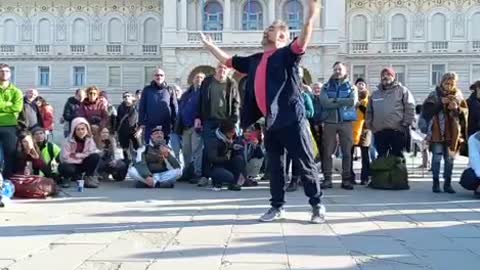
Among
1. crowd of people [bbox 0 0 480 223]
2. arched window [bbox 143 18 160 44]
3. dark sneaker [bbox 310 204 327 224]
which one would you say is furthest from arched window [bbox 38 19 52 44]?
dark sneaker [bbox 310 204 327 224]

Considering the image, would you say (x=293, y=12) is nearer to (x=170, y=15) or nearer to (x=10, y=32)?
(x=170, y=15)

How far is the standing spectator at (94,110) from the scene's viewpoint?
437 inches

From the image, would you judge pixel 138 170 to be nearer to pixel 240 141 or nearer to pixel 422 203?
pixel 240 141

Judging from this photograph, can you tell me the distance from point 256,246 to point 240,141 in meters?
4.93

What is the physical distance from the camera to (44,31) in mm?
51500

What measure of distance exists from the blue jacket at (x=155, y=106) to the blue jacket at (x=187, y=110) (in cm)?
19

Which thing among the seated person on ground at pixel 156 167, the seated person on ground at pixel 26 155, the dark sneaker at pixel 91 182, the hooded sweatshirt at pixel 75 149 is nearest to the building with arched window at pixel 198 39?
the seated person on ground at pixel 156 167

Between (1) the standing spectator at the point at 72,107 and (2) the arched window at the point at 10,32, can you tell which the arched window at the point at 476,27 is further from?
(1) the standing spectator at the point at 72,107

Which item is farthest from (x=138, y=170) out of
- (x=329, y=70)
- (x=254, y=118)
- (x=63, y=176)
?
(x=329, y=70)

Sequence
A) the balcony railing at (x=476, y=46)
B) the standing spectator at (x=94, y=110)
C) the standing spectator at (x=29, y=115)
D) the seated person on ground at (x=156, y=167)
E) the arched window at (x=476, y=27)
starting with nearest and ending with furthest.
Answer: the seated person on ground at (x=156, y=167) → the standing spectator at (x=29, y=115) → the standing spectator at (x=94, y=110) → the balcony railing at (x=476, y=46) → the arched window at (x=476, y=27)

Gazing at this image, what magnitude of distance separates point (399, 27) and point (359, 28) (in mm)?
3101

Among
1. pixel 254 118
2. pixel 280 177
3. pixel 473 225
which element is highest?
pixel 254 118

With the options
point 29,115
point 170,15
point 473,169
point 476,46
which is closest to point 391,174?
point 473,169

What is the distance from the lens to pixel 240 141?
10.1 metres
